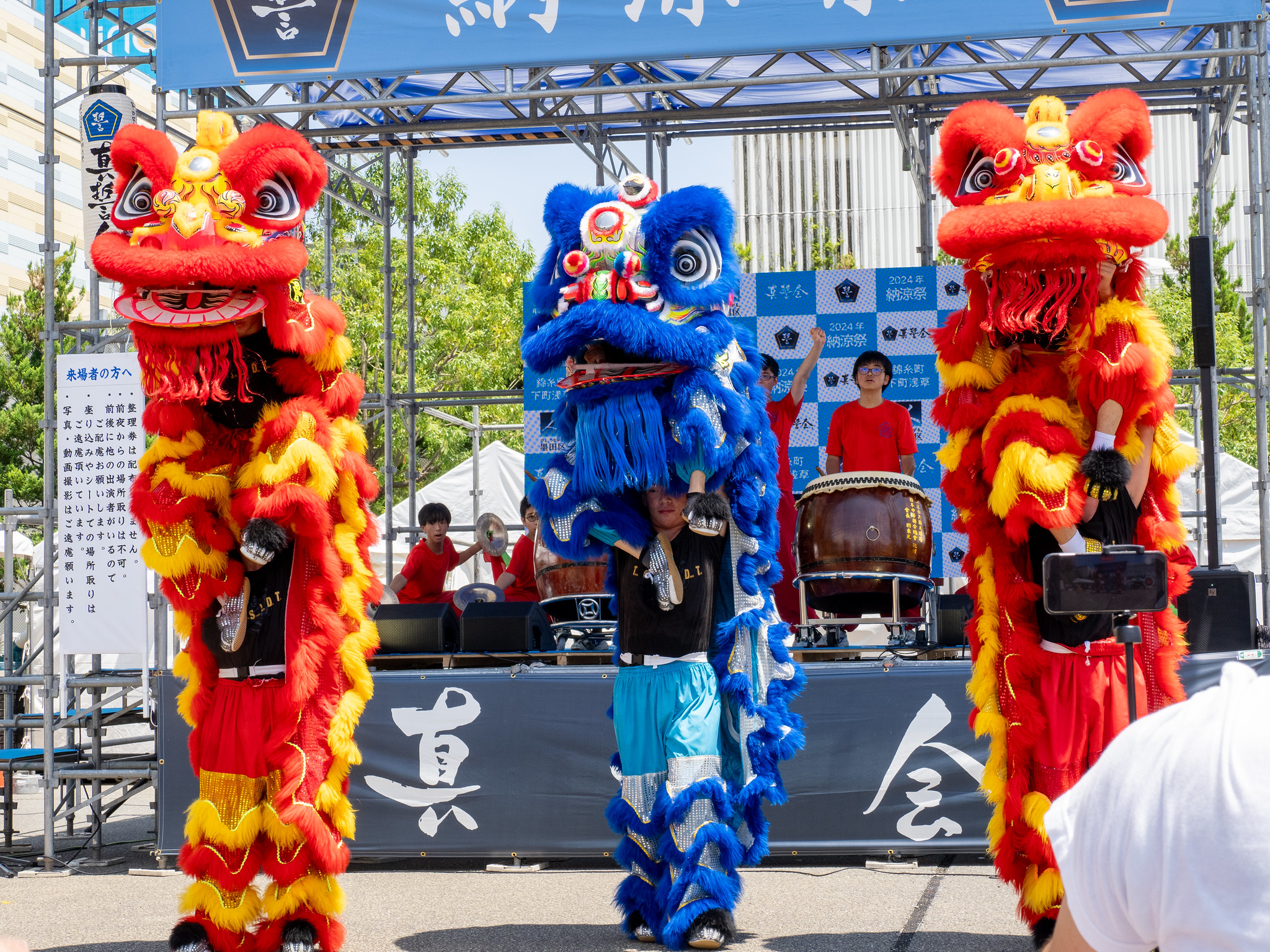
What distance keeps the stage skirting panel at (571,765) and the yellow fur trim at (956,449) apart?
1817 mm

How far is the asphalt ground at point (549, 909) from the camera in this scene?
4.42 meters

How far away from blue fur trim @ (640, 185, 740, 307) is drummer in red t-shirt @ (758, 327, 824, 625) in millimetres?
3000

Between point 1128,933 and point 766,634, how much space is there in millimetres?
3154

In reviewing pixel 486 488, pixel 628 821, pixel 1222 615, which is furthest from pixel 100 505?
pixel 486 488

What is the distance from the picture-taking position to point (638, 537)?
439cm

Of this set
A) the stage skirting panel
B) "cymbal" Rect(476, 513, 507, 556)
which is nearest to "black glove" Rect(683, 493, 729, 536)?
the stage skirting panel

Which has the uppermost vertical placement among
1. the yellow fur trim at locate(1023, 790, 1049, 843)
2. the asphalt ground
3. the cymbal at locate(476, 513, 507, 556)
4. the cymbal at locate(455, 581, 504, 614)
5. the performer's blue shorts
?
the cymbal at locate(476, 513, 507, 556)

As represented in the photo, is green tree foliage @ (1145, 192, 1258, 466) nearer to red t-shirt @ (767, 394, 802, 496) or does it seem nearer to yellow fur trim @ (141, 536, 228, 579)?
red t-shirt @ (767, 394, 802, 496)

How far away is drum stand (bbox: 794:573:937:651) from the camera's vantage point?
6.29 meters

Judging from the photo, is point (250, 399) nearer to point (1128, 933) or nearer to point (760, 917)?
point (760, 917)

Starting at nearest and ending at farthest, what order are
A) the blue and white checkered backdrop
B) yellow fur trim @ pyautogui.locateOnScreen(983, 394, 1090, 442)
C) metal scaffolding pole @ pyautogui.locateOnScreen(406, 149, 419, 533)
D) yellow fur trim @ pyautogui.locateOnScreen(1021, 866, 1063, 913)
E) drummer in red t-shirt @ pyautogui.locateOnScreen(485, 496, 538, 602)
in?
yellow fur trim @ pyautogui.locateOnScreen(1021, 866, 1063, 913) → yellow fur trim @ pyautogui.locateOnScreen(983, 394, 1090, 442) → drummer in red t-shirt @ pyautogui.locateOnScreen(485, 496, 538, 602) → the blue and white checkered backdrop → metal scaffolding pole @ pyautogui.locateOnScreen(406, 149, 419, 533)

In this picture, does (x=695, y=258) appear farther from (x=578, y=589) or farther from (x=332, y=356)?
(x=578, y=589)

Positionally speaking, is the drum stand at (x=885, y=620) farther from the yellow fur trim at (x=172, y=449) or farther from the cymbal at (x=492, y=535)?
the yellow fur trim at (x=172, y=449)

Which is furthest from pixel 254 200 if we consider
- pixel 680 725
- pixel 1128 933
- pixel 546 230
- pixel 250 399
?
pixel 1128 933
